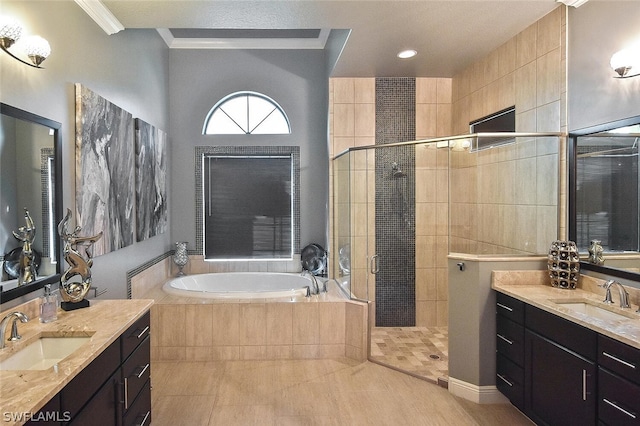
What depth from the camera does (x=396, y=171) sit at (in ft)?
13.0

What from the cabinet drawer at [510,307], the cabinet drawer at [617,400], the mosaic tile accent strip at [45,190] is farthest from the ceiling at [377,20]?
the cabinet drawer at [617,400]

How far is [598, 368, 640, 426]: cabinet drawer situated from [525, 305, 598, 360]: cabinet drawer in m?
0.12

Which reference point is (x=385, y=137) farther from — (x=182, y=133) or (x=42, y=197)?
(x=42, y=197)

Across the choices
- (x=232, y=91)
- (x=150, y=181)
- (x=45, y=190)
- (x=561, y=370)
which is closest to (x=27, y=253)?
(x=45, y=190)

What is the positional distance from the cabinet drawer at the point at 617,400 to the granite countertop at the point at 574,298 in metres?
0.20

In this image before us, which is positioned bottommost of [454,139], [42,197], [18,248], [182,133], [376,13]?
[18,248]

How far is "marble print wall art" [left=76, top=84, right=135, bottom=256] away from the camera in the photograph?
8.87 ft

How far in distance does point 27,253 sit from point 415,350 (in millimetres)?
3143

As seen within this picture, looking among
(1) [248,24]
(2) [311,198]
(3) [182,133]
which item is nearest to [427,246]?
(2) [311,198]

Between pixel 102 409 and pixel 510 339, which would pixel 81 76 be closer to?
pixel 102 409

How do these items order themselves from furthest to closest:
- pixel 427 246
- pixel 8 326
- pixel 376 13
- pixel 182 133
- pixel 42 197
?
1. pixel 182 133
2. pixel 427 246
3. pixel 376 13
4. pixel 42 197
5. pixel 8 326

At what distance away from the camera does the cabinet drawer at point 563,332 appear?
2.06 m

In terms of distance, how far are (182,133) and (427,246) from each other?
10.2 ft

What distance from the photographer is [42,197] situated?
224 cm
